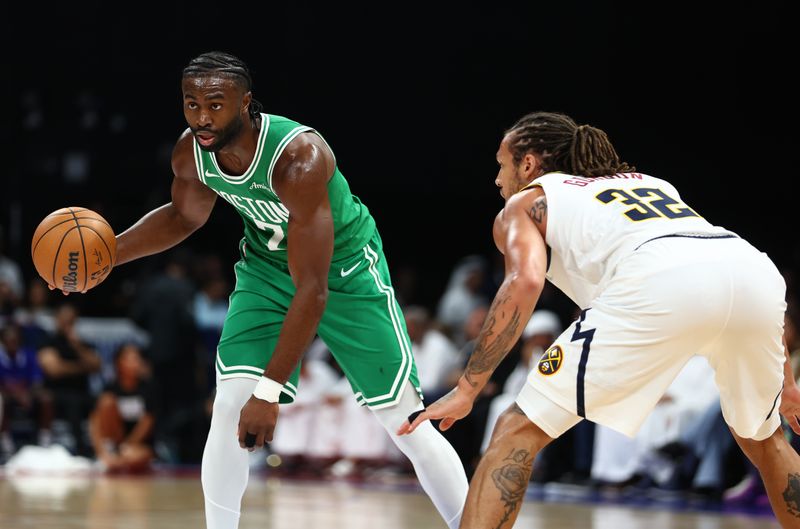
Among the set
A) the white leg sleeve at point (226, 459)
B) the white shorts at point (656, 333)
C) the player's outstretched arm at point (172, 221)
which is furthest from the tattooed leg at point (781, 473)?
the player's outstretched arm at point (172, 221)

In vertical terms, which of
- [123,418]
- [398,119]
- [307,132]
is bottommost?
[123,418]

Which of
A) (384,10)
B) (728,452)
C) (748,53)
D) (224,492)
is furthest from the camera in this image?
(384,10)

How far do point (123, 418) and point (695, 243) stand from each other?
7.86 meters

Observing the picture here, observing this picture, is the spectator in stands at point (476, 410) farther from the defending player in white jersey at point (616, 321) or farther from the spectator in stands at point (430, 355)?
the defending player in white jersey at point (616, 321)

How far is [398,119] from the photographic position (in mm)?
12484

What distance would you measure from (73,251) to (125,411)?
259 inches

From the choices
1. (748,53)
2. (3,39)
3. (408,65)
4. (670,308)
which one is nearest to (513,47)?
(408,65)

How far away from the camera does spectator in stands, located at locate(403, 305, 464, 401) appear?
9086 mm

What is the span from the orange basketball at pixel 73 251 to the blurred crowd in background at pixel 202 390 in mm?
4509

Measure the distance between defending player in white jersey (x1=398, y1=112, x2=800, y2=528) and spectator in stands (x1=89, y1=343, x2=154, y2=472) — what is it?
7.18 metres

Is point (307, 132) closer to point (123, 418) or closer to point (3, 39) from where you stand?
point (123, 418)

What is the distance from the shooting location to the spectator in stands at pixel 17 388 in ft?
33.8

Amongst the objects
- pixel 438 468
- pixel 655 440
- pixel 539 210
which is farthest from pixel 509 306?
pixel 655 440

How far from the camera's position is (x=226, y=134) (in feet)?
12.1
